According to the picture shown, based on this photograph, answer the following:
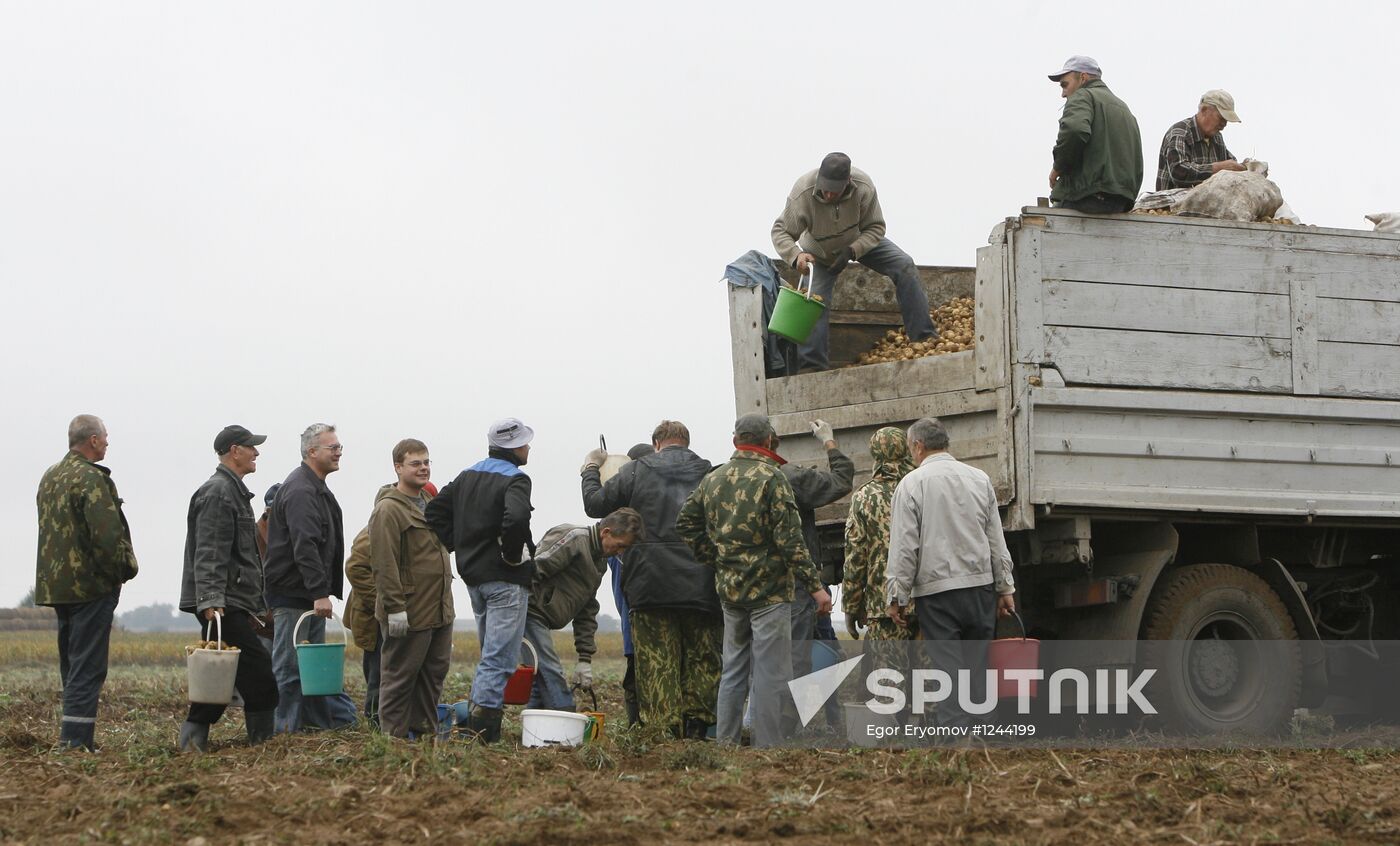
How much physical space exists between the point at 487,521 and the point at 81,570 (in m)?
1.94

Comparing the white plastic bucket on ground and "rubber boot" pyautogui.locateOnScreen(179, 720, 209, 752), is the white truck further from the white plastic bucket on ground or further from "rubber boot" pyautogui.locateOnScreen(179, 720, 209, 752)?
"rubber boot" pyautogui.locateOnScreen(179, 720, 209, 752)

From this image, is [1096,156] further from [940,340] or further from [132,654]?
[132,654]

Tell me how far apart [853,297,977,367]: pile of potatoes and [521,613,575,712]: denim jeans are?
94.3 inches

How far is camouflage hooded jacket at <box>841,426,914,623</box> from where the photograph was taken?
8.10m

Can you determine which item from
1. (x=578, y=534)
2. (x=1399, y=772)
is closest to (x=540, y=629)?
(x=578, y=534)

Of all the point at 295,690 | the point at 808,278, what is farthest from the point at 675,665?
the point at 808,278

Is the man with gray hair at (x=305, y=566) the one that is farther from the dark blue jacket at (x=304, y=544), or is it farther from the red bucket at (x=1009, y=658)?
the red bucket at (x=1009, y=658)

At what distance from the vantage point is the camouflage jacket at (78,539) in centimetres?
782

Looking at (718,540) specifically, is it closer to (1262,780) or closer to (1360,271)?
(1262,780)

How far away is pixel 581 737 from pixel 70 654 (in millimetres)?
2530

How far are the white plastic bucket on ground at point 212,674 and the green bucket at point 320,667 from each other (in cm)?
89

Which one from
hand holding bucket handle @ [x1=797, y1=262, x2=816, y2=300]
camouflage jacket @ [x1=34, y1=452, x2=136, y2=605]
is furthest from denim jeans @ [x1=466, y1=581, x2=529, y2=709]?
hand holding bucket handle @ [x1=797, y1=262, x2=816, y2=300]

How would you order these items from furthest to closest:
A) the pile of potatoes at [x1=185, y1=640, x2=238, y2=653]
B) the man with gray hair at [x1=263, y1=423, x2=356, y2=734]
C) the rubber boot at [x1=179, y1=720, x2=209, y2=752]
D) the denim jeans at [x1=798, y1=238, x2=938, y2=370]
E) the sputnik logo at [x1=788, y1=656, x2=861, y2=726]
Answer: the denim jeans at [x1=798, y1=238, x2=938, y2=370], the man with gray hair at [x1=263, y1=423, x2=356, y2=734], the sputnik logo at [x1=788, y1=656, x2=861, y2=726], the rubber boot at [x1=179, y1=720, x2=209, y2=752], the pile of potatoes at [x1=185, y1=640, x2=238, y2=653]

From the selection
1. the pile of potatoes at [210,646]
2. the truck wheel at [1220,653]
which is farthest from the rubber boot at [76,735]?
the truck wheel at [1220,653]
